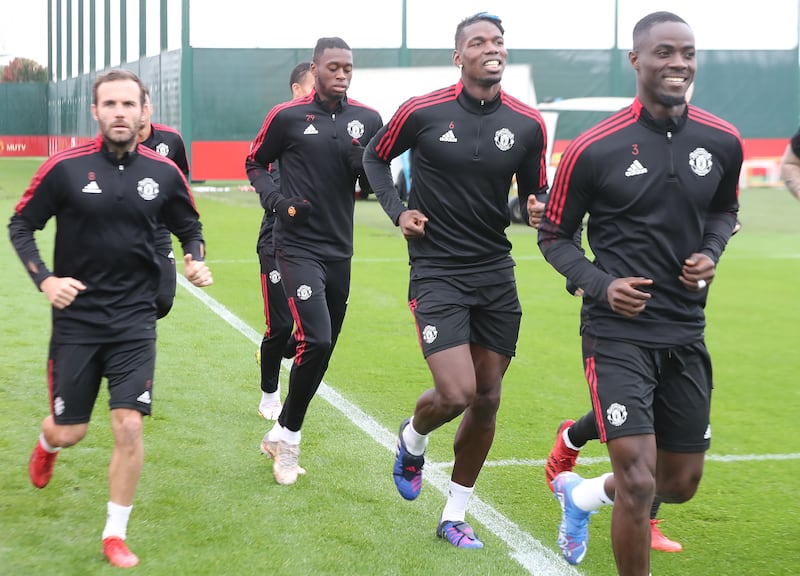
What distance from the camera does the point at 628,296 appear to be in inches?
162

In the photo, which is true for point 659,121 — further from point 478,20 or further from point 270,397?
point 270,397

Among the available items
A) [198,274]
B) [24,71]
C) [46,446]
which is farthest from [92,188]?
[24,71]

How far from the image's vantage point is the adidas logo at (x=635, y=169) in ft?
13.9

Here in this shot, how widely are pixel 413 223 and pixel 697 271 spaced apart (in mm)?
1481

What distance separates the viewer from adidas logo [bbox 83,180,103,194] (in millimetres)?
4984

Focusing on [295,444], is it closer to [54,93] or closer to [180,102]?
[180,102]

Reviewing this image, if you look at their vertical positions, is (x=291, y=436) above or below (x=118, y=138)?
below

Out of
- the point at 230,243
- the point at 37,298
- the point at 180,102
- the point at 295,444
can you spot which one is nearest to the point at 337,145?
the point at 295,444

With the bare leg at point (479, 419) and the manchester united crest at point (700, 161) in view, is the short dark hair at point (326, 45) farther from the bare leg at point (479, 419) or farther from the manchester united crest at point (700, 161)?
the manchester united crest at point (700, 161)

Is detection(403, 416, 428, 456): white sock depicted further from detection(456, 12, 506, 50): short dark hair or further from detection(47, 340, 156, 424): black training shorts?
detection(456, 12, 506, 50): short dark hair

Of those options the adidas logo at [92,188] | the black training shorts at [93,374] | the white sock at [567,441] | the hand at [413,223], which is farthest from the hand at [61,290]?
the white sock at [567,441]

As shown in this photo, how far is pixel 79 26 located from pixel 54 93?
14.3 feet

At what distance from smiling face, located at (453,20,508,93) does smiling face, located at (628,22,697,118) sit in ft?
3.49

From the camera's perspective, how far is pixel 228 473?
A: 6301 millimetres
